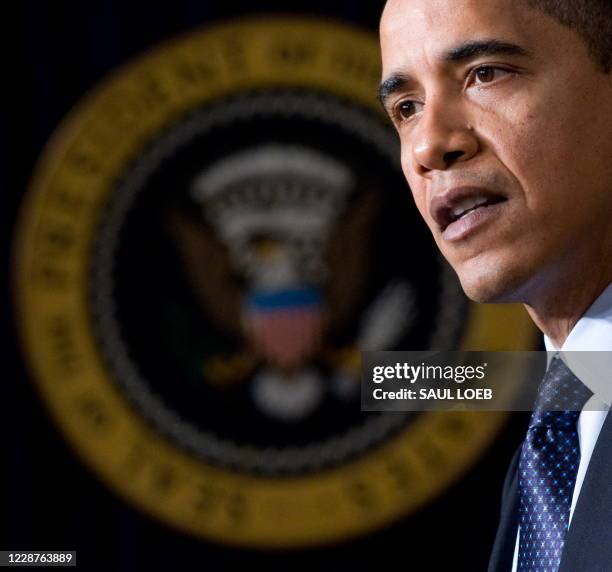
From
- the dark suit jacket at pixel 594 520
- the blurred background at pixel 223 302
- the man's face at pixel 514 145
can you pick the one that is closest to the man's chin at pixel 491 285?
the man's face at pixel 514 145

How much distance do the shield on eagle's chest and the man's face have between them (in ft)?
5.19

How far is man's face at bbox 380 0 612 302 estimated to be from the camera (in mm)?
752

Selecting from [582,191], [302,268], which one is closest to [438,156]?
[582,191]

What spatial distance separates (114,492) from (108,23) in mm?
973

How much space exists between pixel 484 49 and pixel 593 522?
32 cm

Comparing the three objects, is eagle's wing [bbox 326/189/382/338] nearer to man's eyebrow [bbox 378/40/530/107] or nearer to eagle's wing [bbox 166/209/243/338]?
eagle's wing [bbox 166/209/243/338]

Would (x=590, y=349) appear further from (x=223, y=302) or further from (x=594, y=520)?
(x=223, y=302)

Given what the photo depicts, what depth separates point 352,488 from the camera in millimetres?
2330

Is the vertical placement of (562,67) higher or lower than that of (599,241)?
higher

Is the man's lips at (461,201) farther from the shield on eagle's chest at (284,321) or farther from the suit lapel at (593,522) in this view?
the shield on eagle's chest at (284,321)

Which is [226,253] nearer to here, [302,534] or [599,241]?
[302,534]

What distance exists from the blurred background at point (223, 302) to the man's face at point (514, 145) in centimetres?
156

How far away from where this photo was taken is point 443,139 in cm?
76

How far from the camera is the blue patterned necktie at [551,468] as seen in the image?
78cm
